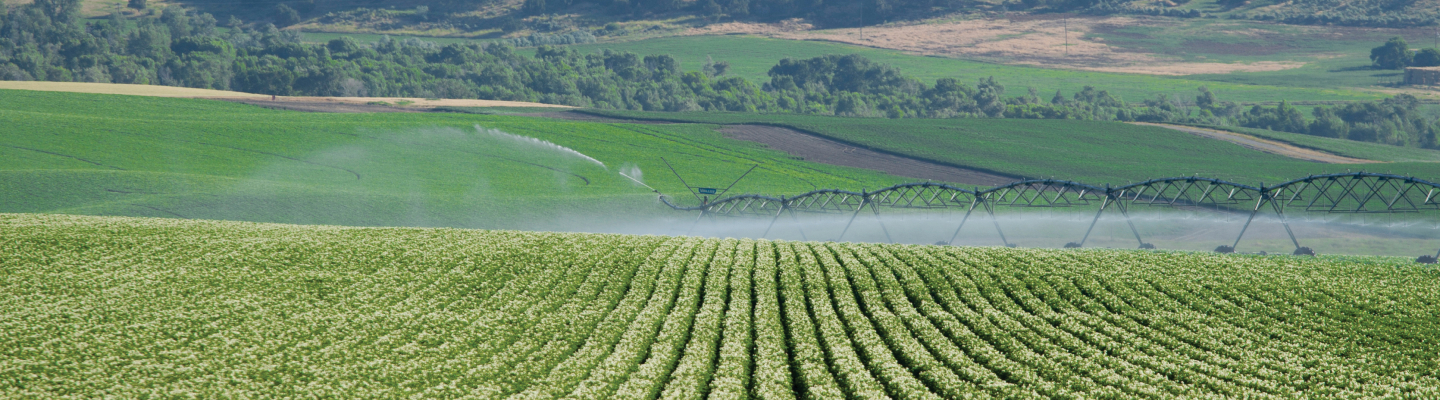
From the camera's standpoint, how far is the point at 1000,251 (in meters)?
43.9

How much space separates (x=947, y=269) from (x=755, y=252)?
29.6ft

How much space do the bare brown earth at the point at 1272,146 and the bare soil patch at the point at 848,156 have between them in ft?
131

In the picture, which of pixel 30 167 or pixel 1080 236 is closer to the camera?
pixel 1080 236

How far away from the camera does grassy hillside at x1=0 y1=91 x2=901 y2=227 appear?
78.5 metres

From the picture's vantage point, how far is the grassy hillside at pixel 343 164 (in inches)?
3091

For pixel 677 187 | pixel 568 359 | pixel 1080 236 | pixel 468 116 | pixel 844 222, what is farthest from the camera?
pixel 468 116

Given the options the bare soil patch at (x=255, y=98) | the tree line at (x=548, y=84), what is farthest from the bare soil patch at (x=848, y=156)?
the bare soil patch at (x=255, y=98)

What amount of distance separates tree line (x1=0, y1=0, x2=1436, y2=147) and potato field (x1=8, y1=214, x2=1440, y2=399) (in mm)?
127297

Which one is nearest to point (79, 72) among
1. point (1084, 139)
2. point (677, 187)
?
point (677, 187)

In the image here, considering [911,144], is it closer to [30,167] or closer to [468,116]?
[468,116]

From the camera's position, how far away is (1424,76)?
608ft

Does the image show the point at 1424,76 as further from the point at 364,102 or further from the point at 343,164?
the point at 343,164

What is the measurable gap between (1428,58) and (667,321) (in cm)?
21156

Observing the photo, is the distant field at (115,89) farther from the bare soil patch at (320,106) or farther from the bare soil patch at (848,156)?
the bare soil patch at (848,156)
